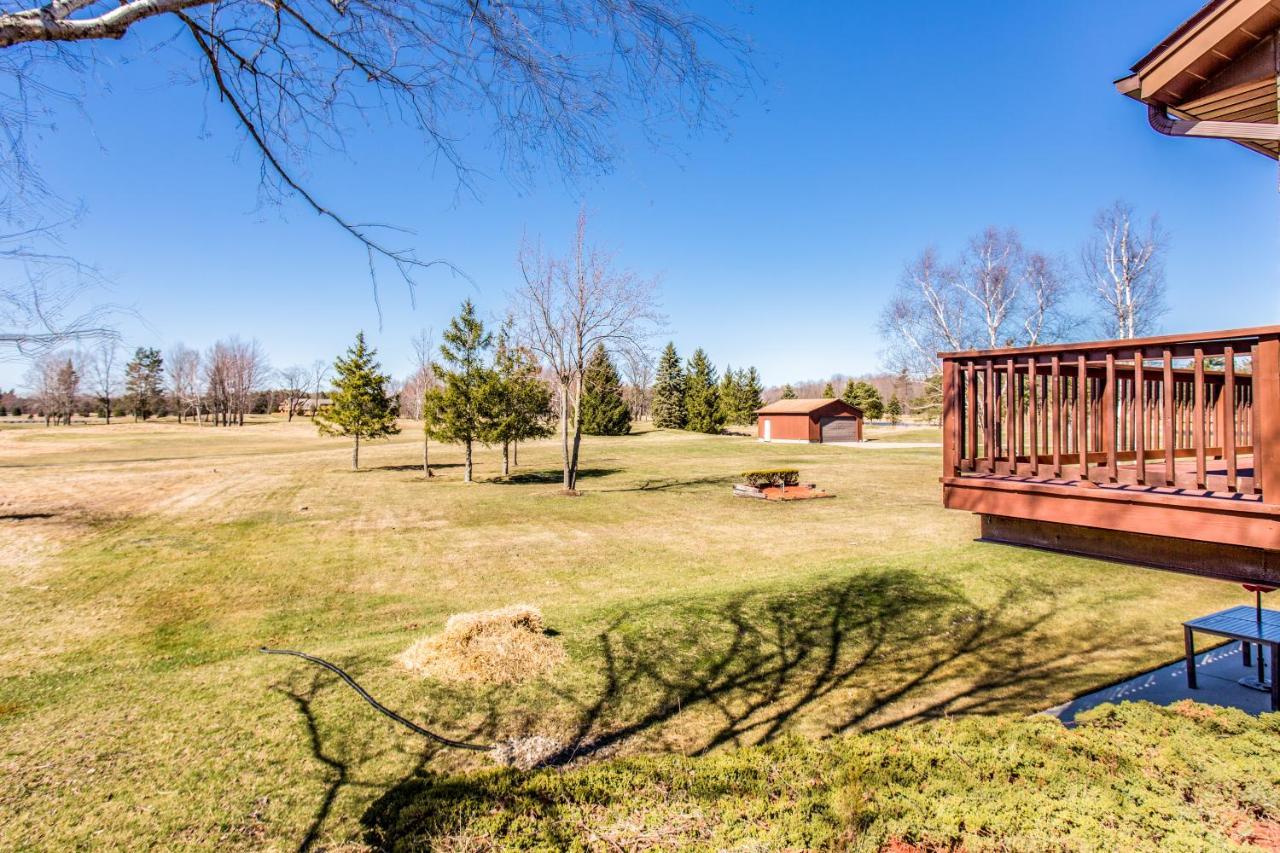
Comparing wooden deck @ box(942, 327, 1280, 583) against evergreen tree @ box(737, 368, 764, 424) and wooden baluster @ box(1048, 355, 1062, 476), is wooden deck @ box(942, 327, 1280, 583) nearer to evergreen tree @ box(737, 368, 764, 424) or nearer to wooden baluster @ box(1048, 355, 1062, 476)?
wooden baluster @ box(1048, 355, 1062, 476)

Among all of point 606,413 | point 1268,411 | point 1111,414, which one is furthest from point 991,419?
point 606,413

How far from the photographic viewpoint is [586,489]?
71.2 feet

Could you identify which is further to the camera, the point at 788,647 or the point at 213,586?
the point at 213,586

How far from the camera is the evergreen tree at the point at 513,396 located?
76.1 feet

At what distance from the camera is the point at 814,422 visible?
4078 centimetres

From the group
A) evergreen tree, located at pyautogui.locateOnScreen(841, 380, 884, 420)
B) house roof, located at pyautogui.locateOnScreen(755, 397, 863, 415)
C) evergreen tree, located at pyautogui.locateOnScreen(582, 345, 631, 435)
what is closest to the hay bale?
house roof, located at pyautogui.locateOnScreen(755, 397, 863, 415)

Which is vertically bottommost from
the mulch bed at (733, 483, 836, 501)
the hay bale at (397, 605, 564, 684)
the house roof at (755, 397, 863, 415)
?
the hay bale at (397, 605, 564, 684)

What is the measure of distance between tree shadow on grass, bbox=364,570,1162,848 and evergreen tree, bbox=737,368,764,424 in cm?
5249

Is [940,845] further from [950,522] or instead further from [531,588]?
[950,522]

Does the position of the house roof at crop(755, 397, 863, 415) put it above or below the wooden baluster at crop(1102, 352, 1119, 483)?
above

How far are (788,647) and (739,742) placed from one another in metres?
2.14

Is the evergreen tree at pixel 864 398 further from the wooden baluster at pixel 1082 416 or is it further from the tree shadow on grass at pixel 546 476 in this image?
the wooden baluster at pixel 1082 416

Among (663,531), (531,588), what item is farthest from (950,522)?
A: (531,588)

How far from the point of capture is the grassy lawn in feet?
13.8
